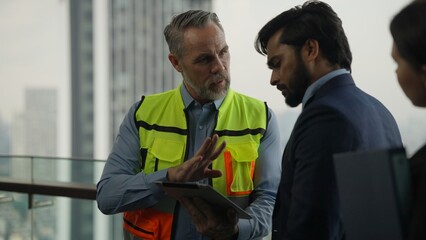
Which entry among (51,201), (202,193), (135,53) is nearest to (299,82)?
(202,193)

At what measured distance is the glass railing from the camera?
3000mm

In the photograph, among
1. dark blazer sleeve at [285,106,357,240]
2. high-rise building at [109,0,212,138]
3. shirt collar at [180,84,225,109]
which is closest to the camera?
dark blazer sleeve at [285,106,357,240]

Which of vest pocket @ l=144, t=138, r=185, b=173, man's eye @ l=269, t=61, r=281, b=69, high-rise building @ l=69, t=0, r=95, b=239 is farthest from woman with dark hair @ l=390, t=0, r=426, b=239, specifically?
high-rise building @ l=69, t=0, r=95, b=239

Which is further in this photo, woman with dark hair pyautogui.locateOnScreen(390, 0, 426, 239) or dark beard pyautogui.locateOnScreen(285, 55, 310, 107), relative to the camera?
dark beard pyautogui.locateOnScreen(285, 55, 310, 107)

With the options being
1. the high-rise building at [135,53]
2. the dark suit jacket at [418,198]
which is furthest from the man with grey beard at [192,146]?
the high-rise building at [135,53]

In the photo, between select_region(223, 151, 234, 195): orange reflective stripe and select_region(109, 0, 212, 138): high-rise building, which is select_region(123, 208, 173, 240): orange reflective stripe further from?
select_region(109, 0, 212, 138): high-rise building

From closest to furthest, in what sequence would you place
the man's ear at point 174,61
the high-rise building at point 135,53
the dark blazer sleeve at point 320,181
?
the dark blazer sleeve at point 320,181, the man's ear at point 174,61, the high-rise building at point 135,53

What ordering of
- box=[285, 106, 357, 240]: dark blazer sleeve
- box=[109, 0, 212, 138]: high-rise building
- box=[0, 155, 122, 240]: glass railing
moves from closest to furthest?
box=[285, 106, 357, 240]: dark blazer sleeve → box=[0, 155, 122, 240]: glass railing → box=[109, 0, 212, 138]: high-rise building

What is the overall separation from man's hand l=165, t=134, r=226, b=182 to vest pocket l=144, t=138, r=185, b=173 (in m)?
0.10

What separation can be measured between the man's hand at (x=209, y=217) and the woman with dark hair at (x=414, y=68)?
65cm

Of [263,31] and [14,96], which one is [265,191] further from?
[14,96]

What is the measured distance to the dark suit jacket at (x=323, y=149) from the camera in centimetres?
134

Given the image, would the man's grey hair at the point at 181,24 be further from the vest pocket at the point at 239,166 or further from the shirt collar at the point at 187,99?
the vest pocket at the point at 239,166

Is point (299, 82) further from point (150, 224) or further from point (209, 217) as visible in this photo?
point (150, 224)
